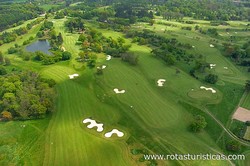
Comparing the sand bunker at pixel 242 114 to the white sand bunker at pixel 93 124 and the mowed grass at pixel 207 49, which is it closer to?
the mowed grass at pixel 207 49

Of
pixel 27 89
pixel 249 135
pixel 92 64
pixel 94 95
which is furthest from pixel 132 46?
pixel 249 135

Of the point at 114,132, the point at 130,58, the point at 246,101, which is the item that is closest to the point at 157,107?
the point at 114,132

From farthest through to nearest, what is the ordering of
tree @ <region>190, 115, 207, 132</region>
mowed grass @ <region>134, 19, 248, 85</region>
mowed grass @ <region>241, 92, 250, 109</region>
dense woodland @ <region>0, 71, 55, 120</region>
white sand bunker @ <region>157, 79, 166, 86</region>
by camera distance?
mowed grass @ <region>134, 19, 248, 85</region> → white sand bunker @ <region>157, 79, 166, 86</region> → mowed grass @ <region>241, 92, 250, 109</region> → dense woodland @ <region>0, 71, 55, 120</region> → tree @ <region>190, 115, 207, 132</region>

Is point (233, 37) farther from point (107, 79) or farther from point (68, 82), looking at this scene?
point (68, 82)

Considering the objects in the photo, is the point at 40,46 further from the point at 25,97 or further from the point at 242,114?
the point at 242,114

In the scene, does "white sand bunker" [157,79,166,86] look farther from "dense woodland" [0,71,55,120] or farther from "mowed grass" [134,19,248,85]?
"dense woodland" [0,71,55,120]

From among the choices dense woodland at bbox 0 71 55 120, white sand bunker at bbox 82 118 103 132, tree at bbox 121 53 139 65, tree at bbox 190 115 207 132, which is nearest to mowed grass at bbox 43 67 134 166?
white sand bunker at bbox 82 118 103 132

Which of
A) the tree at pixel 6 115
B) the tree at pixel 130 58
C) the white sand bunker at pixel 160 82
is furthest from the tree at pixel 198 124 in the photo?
the tree at pixel 6 115
